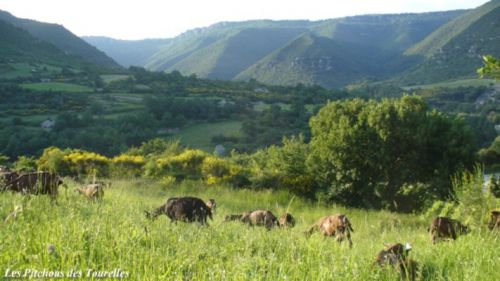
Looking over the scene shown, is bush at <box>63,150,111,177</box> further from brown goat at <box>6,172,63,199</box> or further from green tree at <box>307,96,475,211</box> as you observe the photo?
brown goat at <box>6,172,63,199</box>

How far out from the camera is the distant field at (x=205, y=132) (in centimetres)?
7481

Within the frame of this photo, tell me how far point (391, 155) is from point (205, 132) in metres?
61.8

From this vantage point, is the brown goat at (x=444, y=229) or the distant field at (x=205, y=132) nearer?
the brown goat at (x=444, y=229)

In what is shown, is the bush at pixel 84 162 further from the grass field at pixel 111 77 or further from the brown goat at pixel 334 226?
the grass field at pixel 111 77

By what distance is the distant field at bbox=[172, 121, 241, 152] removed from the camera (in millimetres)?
74812

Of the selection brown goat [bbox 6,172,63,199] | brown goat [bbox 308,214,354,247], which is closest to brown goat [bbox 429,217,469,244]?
brown goat [bbox 308,214,354,247]

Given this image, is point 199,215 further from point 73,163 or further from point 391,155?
point 73,163

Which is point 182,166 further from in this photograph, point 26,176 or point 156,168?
point 26,176

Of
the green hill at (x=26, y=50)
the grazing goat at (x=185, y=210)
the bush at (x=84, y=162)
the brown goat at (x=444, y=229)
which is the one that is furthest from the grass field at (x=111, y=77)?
the brown goat at (x=444, y=229)

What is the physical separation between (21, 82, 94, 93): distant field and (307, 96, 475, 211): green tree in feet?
300

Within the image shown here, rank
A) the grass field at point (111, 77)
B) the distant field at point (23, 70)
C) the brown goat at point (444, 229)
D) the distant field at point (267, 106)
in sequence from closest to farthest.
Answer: the brown goat at point (444, 229) < the distant field at point (267, 106) < the distant field at point (23, 70) < the grass field at point (111, 77)

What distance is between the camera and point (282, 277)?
10.9ft

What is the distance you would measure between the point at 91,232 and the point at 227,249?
4.39ft

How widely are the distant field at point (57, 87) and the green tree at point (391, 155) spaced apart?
91.6m
